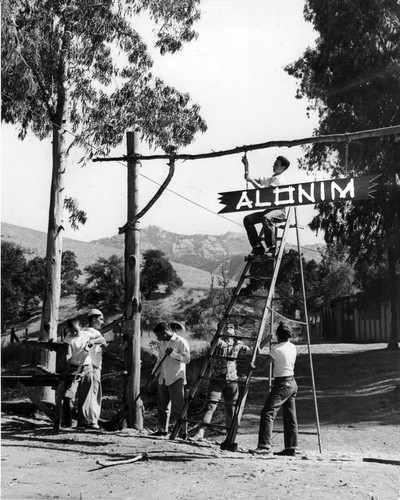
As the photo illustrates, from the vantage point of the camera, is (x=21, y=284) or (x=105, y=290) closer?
(x=105, y=290)

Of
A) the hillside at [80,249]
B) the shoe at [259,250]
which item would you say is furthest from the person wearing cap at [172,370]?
the hillside at [80,249]

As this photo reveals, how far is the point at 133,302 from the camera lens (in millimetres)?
10758

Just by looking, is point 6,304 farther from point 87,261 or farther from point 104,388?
point 87,261

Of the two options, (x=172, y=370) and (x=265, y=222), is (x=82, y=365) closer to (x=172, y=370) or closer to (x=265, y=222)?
(x=172, y=370)

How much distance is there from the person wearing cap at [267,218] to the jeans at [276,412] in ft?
6.61

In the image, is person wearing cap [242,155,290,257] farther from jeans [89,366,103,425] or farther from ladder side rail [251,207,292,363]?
jeans [89,366,103,425]

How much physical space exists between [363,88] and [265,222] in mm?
11499

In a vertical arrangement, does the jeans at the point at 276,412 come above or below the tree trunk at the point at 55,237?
below

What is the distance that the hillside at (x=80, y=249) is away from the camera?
67438mm

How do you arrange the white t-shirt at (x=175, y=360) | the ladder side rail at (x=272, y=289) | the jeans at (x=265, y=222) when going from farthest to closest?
the white t-shirt at (x=175, y=360), the jeans at (x=265, y=222), the ladder side rail at (x=272, y=289)

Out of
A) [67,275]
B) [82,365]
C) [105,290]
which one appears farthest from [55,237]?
[67,275]

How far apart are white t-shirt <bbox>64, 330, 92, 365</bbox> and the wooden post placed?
79cm

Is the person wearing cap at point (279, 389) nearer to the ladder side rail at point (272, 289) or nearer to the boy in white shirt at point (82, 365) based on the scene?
the ladder side rail at point (272, 289)

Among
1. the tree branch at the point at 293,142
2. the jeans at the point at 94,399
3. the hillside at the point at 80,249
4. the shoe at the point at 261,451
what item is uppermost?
the hillside at the point at 80,249
